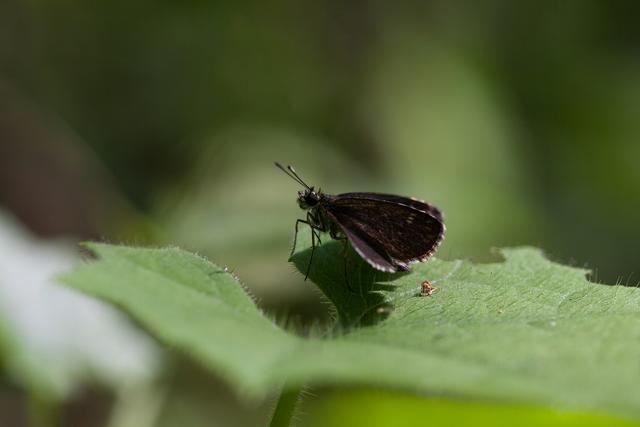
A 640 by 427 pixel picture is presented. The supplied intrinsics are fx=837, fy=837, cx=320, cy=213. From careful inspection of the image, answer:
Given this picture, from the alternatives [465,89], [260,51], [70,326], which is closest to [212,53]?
[260,51]

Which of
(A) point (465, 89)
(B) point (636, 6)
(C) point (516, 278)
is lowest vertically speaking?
(C) point (516, 278)

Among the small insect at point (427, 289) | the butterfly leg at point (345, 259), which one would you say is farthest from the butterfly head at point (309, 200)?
the small insect at point (427, 289)

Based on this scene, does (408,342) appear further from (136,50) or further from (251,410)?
(136,50)

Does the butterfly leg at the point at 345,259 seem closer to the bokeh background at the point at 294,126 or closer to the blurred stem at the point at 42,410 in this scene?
the blurred stem at the point at 42,410

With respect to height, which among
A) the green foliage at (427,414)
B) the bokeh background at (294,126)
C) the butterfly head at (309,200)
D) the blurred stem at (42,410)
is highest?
the bokeh background at (294,126)

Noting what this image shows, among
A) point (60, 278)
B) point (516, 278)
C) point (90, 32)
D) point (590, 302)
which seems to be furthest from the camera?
point (90, 32)

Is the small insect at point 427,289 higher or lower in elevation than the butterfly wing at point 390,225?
lower

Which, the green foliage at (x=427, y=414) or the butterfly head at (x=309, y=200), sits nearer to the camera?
the butterfly head at (x=309, y=200)
